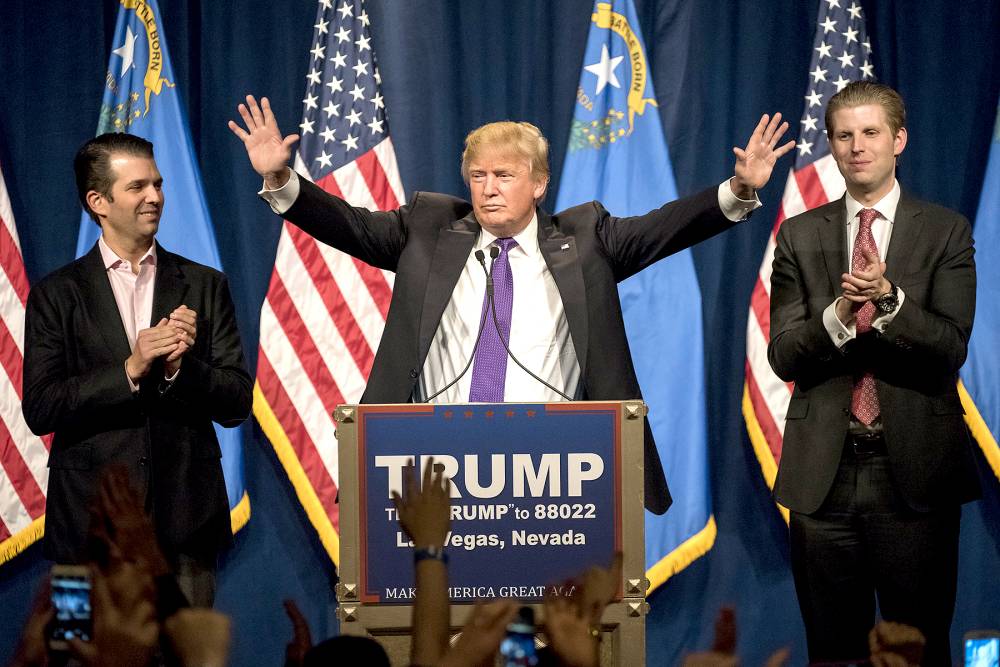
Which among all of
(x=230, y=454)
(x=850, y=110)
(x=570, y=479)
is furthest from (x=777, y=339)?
(x=230, y=454)

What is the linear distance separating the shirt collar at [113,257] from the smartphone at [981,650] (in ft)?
8.21

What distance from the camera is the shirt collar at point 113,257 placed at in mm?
3545

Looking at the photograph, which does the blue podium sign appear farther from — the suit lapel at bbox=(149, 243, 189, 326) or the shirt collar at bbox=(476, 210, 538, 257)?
the suit lapel at bbox=(149, 243, 189, 326)

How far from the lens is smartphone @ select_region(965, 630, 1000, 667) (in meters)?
1.85

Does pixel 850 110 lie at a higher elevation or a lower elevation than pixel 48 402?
higher

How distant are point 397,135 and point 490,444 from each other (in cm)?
251

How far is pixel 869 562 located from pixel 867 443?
32 cm

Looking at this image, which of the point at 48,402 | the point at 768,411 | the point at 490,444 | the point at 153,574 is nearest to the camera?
the point at 153,574

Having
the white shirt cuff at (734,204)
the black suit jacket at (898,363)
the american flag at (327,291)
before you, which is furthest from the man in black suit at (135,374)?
the black suit jacket at (898,363)

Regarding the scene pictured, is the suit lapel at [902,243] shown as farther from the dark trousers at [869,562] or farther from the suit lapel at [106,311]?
the suit lapel at [106,311]

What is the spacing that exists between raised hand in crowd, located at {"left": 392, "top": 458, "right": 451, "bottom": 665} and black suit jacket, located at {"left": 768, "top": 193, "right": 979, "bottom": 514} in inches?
62.8

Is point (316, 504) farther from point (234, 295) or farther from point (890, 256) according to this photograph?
point (890, 256)

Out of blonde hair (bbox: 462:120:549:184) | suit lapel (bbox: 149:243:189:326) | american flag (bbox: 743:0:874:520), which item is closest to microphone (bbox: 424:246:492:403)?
blonde hair (bbox: 462:120:549:184)

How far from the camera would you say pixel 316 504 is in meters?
4.95
